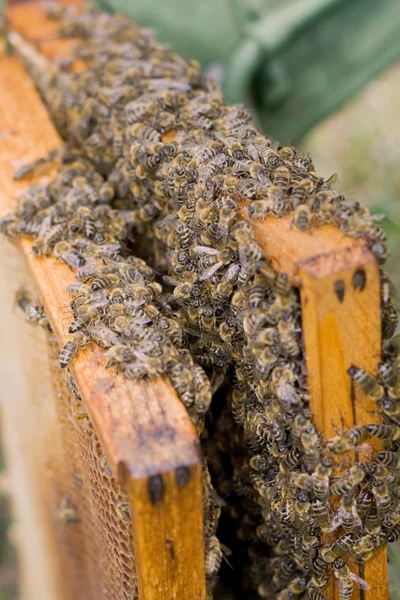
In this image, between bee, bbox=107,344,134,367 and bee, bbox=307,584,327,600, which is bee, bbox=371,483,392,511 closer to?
bee, bbox=307,584,327,600

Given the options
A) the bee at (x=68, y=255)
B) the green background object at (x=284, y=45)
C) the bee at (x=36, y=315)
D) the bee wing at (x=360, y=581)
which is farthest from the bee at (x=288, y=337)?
the green background object at (x=284, y=45)

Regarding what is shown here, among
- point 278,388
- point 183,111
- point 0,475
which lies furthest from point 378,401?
point 0,475

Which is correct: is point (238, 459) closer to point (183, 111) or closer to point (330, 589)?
point (330, 589)

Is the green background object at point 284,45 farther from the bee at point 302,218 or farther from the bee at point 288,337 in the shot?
the bee at point 288,337

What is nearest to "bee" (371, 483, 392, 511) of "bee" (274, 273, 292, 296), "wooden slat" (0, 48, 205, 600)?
"wooden slat" (0, 48, 205, 600)

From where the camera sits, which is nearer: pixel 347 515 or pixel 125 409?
pixel 125 409

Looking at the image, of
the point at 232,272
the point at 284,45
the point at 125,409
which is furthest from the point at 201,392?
the point at 284,45

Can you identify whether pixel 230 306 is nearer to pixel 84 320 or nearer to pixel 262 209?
pixel 262 209
